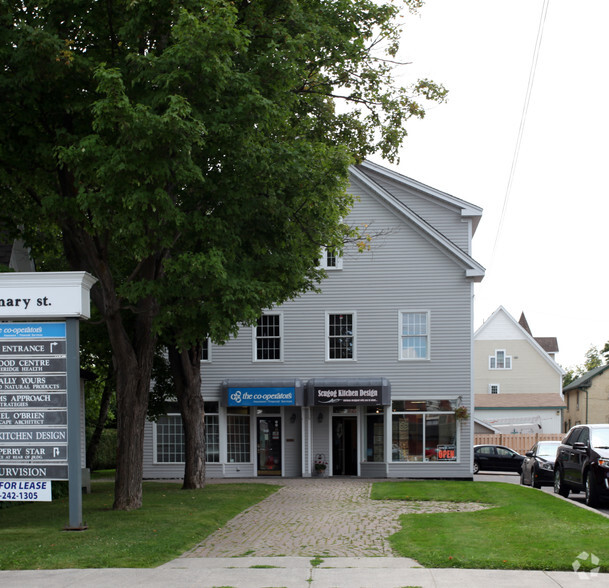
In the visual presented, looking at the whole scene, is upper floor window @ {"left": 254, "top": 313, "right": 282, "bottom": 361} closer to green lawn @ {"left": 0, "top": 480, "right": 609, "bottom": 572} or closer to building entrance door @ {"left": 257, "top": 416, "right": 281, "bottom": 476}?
building entrance door @ {"left": 257, "top": 416, "right": 281, "bottom": 476}

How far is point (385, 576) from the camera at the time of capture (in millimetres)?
8961

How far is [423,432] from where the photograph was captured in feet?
98.7

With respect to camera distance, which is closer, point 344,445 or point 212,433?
point 344,445

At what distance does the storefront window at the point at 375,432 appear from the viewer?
30.4 meters

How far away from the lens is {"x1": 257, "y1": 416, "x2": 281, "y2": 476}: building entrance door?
1226 inches

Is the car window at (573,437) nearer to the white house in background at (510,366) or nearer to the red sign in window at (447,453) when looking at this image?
the red sign in window at (447,453)

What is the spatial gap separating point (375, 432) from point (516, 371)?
3128 centimetres

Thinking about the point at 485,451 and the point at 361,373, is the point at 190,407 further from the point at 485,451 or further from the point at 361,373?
the point at 485,451

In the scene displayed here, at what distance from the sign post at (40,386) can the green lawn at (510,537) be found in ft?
16.3

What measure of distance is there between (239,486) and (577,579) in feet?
53.4

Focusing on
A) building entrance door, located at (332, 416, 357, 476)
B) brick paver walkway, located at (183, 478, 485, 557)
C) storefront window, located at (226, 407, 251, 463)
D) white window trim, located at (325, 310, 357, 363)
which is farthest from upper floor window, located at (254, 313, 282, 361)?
brick paver walkway, located at (183, 478, 485, 557)

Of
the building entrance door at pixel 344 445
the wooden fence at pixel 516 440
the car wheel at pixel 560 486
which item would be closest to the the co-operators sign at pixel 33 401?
the car wheel at pixel 560 486

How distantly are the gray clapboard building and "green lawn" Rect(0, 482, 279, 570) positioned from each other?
10.6 meters

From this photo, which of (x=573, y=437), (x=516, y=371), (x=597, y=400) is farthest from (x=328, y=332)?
(x=597, y=400)
